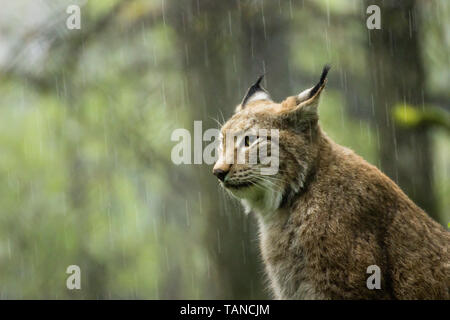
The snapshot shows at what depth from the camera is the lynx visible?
4500 mm

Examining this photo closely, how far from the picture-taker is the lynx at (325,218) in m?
4.50

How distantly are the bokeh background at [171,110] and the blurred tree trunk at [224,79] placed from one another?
0.02m

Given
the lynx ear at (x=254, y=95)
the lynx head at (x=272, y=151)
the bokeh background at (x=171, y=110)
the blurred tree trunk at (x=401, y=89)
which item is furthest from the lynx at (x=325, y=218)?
the blurred tree trunk at (x=401, y=89)

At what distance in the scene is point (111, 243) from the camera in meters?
16.9

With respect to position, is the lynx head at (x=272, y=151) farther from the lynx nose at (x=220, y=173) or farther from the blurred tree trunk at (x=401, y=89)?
the blurred tree trunk at (x=401, y=89)

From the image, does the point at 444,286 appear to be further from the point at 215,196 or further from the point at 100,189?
the point at 100,189

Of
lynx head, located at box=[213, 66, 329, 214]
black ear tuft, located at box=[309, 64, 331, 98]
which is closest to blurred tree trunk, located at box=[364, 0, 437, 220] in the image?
lynx head, located at box=[213, 66, 329, 214]

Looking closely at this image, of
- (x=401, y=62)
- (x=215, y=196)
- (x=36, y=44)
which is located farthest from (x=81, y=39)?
(x=401, y=62)

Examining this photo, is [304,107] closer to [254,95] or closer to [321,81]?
[321,81]

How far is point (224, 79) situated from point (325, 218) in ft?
15.6

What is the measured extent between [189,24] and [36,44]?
7.92ft

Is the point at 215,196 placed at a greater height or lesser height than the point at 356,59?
lesser

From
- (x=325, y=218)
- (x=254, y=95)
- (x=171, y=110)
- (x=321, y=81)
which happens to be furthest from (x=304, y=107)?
(x=171, y=110)

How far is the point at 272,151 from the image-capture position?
4.79 m
